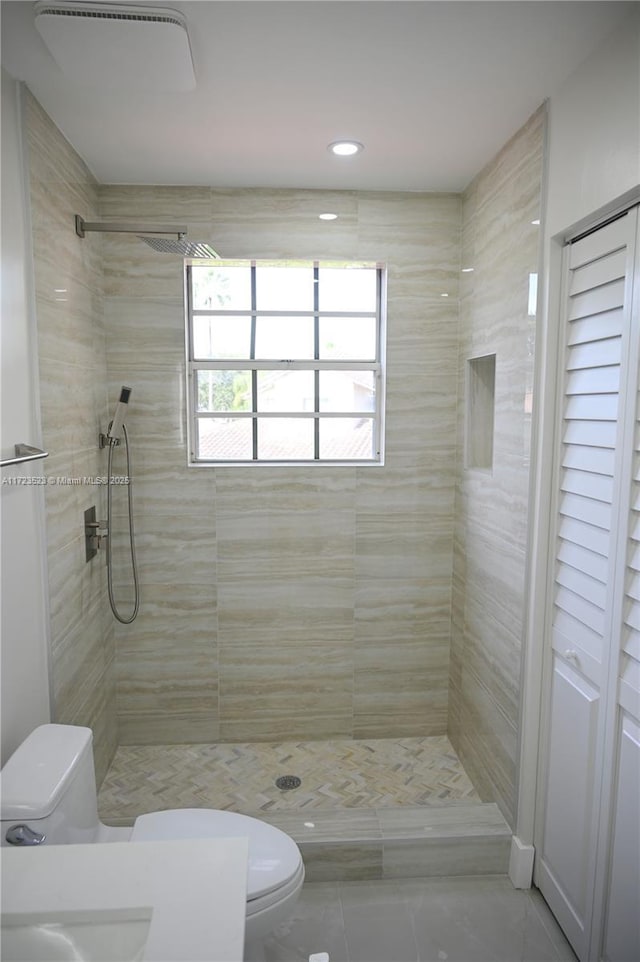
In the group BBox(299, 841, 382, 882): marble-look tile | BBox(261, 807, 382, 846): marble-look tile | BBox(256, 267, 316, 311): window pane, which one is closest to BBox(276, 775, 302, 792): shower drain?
BBox(261, 807, 382, 846): marble-look tile

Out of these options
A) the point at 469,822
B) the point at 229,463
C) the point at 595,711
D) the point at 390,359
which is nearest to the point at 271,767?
the point at 469,822

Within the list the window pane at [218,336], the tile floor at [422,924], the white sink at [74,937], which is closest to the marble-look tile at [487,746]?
the tile floor at [422,924]

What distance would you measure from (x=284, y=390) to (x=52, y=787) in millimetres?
1870

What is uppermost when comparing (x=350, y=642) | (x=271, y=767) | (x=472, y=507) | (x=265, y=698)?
(x=472, y=507)

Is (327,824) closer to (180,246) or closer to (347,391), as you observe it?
(347,391)

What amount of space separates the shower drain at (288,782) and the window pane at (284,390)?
1.62 metres

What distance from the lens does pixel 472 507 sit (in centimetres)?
263

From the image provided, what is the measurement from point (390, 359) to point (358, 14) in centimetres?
144

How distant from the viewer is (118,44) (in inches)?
60.9

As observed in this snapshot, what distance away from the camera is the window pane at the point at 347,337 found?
289 cm

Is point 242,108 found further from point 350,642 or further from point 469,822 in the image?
point 469,822

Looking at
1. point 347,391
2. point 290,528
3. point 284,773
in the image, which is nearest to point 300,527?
point 290,528

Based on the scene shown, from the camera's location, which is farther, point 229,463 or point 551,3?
point 229,463

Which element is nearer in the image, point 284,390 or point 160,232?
point 160,232
